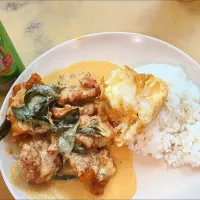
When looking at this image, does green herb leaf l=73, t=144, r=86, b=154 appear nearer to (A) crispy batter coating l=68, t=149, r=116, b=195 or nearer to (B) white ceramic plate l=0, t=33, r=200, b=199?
(A) crispy batter coating l=68, t=149, r=116, b=195

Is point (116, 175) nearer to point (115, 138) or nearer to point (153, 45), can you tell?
point (115, 138)

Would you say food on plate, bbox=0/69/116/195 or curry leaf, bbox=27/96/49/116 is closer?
food on plate, bbox=0/69/116/195

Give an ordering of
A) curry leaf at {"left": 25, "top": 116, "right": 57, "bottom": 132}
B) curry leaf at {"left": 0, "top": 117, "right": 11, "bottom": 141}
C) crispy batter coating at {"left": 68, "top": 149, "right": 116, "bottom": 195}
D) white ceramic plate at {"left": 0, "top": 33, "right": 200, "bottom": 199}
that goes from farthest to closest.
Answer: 1. white ceramic plate at {"left": 0, "top": 33, "right": 200, "bottom": 199}
2. curry leaf at {"left": 0, "top": 117, "right": 11, "bottom": 141}
3. curry leaf at {"left": 25, "top": 116, "right": 57, "bottom": 132}
4. crispy batter coating at {"left": 68, "top": 149, "right": 116, "bottom": 195}

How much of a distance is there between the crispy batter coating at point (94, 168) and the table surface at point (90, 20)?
0.89m

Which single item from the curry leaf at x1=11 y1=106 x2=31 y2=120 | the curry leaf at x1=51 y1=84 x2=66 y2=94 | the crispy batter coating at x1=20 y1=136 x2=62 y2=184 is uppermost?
the curry leaf at x1=51 y1=84 x2=66 y2=94

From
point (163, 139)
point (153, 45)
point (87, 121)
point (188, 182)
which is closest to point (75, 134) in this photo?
point (87, 121)

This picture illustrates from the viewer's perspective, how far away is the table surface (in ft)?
8.06

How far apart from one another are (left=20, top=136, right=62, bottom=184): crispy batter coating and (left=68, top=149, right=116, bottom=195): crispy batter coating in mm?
85

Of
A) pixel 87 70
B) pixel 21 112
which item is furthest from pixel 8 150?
pixel 87 70

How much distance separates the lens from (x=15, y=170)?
190cm

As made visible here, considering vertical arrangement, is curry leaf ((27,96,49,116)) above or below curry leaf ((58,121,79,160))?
above

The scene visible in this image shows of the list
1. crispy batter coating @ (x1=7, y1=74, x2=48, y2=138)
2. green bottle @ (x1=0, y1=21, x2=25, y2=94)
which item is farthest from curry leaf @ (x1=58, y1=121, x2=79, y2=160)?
green bottle @ (x1=0, y1=21, x2=25, y2=94)

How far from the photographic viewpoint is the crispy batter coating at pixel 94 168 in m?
1.75

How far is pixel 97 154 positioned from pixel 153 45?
763 mm
